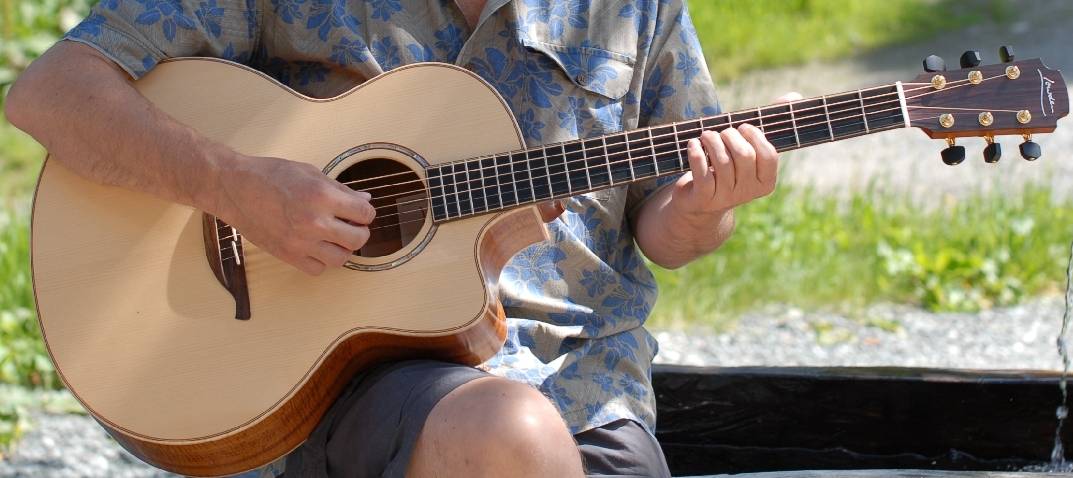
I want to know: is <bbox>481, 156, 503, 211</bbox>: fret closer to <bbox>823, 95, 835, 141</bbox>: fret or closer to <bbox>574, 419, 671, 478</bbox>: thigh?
<bbox>574, 419, 671, 478</bbox>: thigh

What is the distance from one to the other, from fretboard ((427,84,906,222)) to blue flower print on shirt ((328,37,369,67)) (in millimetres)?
306

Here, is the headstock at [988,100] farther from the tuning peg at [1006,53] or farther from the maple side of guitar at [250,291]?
the maple side of guitar at [250,291]

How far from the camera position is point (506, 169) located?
2281 mm

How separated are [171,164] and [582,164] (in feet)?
2.56

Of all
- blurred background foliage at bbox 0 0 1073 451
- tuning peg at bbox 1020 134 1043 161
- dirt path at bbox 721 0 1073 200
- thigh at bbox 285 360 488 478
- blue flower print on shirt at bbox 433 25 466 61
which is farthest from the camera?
dirt path at bbox 721 0 1073 200

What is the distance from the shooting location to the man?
7.34ft

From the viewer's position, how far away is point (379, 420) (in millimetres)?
2127

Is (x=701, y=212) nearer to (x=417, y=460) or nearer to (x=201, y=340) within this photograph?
(x=417, y=460)

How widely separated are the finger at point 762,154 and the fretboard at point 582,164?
42 millimetres

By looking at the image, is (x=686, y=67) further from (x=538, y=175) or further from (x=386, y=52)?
(x=386, y=52)

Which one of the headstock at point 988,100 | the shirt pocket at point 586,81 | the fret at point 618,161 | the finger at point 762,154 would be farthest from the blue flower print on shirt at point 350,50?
the headstock at point 988,100

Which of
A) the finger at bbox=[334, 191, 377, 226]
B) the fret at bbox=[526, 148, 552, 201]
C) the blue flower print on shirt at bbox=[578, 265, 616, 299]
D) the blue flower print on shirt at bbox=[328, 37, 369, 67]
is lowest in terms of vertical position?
the blue flower print on shirt at bbox=[578, 265, 616, 299]

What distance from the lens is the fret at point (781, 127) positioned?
7.38 ft

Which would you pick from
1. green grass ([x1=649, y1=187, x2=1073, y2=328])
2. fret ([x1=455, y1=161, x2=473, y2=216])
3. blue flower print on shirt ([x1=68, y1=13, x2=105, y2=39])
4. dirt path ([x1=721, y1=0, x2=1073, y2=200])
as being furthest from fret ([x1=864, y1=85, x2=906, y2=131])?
dirt path ([x1=721, y1=0, x2=1073, y2=200])
